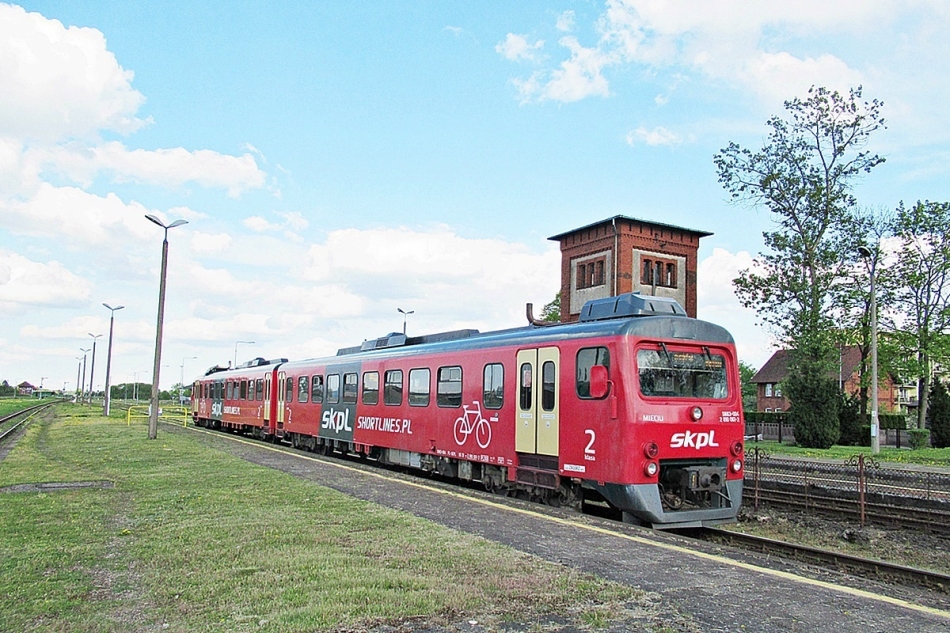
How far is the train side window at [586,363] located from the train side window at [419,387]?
517cm

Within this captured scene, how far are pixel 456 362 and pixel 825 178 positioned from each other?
2858 centimetres

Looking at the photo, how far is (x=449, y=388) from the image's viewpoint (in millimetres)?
14719

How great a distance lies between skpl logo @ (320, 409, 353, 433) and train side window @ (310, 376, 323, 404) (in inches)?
26.9

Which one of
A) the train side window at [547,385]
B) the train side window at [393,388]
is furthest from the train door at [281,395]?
the train side window at [547,385]

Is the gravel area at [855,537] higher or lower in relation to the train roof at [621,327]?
lower

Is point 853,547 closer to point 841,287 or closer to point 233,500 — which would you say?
point 233,500

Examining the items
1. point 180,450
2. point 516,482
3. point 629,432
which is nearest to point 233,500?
point 516,482

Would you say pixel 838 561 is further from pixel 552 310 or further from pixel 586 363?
pixel 552 310

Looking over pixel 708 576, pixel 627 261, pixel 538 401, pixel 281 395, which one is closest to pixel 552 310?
pixel 627 261

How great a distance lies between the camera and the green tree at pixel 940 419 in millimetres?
34688

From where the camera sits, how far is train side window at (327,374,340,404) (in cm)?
2067

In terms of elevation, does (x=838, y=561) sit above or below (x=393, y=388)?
below

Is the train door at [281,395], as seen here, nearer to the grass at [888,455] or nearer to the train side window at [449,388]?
the train side window at [449,388]

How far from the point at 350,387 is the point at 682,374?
1085 centimetres
